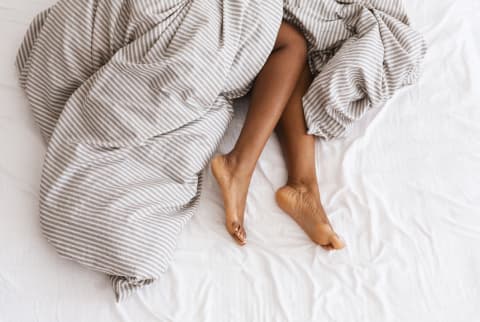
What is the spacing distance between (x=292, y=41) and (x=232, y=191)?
0.38m

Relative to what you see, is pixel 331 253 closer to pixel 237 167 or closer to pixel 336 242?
pixel 336 242

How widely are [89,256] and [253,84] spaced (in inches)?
19.6

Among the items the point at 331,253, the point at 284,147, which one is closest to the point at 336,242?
the point at 331,253

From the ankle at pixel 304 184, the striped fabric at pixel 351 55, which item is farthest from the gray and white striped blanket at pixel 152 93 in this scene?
the ankle at pixel 304 184

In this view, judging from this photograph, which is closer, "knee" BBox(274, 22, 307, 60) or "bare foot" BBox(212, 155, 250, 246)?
"bare foot" BBox(212, 155, 250, 246)

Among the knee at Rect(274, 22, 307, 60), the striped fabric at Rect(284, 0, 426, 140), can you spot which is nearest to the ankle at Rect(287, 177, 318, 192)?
the striped fabric at Rect(284, 0, 426, 140)

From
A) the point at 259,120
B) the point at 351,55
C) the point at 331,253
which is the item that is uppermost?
the point at 351,55

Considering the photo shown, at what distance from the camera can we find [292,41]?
1156 millimetres

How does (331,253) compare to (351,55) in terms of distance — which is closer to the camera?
(331,253)

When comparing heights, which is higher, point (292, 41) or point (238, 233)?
point (292, 41)

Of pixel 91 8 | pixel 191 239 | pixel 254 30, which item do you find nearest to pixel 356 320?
pixel 191 239

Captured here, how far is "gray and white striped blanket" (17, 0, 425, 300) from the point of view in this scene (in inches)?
36.8

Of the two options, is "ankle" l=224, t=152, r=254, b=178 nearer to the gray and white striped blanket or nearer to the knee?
the gray and white striped blanket

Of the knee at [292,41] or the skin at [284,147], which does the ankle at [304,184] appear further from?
the knee at [292,41]
